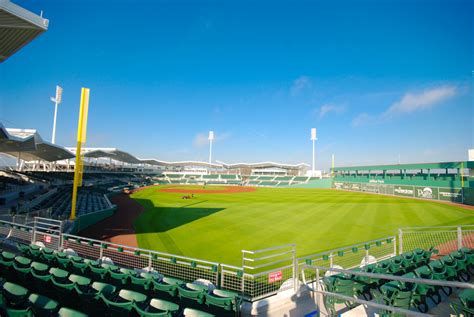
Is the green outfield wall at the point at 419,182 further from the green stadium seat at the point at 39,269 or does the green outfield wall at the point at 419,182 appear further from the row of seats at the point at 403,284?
the green stadium seat at the point at 39,269

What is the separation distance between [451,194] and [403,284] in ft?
125

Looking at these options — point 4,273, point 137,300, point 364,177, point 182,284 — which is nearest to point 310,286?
point 182,284

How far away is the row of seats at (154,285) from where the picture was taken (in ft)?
16.1

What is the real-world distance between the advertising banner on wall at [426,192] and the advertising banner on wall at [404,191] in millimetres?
837

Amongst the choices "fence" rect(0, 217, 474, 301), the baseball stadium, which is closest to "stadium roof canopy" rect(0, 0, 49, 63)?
the baseball stadium

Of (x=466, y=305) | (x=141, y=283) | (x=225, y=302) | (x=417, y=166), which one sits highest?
(x=417, y=166)

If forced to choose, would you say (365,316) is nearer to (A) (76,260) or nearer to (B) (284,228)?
(A) (76,260)

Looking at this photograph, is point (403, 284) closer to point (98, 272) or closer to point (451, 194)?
point (98, 272)

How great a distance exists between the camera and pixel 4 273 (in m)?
5.95

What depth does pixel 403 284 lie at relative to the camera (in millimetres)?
5480

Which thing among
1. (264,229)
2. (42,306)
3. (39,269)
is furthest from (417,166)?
(42,306)

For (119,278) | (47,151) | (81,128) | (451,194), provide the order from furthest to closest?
(47,151), (451,194), (81,128), (119,278)

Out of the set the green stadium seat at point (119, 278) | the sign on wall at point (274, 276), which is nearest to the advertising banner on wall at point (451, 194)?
the sign on wall at point (274, 276)

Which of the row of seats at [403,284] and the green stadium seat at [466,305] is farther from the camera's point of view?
the row of seats at [403,284]
